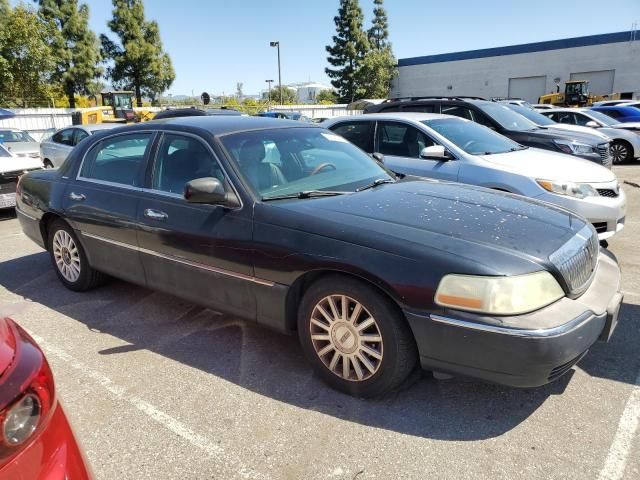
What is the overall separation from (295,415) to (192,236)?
141 centimetres

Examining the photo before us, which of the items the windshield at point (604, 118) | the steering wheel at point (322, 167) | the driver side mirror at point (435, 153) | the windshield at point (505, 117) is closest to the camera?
the steering wheel at point (322, 167)

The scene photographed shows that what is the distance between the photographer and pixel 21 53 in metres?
30.4

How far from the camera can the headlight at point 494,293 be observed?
2.42 m

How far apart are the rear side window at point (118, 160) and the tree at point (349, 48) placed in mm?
53010

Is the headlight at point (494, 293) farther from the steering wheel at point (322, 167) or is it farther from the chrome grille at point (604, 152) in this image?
the chrome grille at point (604, 152)

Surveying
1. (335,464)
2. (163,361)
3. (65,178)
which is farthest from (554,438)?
(65,178)

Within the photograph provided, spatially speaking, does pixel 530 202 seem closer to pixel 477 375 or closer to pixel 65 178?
pixel 477 375

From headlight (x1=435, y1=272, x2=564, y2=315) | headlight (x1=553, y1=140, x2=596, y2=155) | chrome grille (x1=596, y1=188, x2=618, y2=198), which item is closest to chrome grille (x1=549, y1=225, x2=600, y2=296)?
headlight (x1=435, y1=272, x2=564, y2=315)

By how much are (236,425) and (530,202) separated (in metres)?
2.42

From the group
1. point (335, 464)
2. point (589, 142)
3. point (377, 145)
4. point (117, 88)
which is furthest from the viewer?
point (117, 88)

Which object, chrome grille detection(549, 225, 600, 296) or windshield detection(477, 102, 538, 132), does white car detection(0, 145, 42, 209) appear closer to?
windshield detection(477, 102, 538, 132)

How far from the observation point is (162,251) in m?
3.72

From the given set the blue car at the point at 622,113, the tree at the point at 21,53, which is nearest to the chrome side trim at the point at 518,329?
the blue car at the point at 622,113

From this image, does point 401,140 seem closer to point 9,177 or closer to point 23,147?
point 9,177
